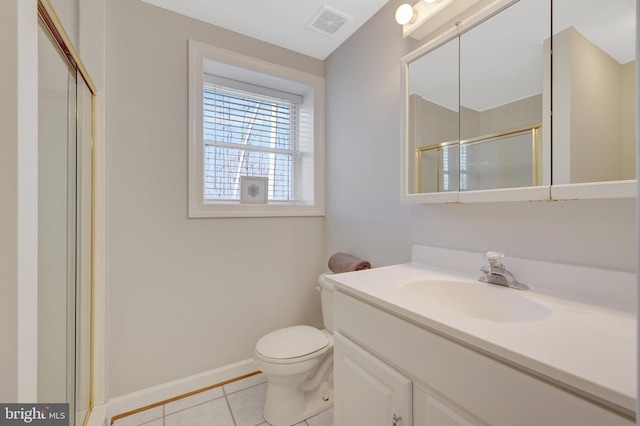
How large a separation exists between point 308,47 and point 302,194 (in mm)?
1092

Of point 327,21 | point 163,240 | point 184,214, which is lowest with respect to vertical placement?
point 163,240

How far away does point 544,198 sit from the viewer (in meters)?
0.85

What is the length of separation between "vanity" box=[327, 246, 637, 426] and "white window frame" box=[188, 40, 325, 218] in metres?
1.00

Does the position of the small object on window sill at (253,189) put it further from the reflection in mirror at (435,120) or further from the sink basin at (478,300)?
the sink basin at (478,300)

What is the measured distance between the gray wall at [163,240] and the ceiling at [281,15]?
70 millimetres

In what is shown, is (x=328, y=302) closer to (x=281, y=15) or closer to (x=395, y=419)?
(x=395, y=419)

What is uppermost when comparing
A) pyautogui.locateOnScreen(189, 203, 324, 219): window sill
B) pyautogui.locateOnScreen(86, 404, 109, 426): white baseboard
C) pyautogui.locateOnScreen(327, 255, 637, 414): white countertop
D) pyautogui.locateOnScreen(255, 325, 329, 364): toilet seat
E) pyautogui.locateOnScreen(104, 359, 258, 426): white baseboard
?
pyautogui.locateOnScreen(189, 203, 324, 219): window sill

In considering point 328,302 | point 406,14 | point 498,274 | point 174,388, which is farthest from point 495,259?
point 174,388

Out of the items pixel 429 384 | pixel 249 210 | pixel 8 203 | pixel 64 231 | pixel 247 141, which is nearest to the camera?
pixel 8 203

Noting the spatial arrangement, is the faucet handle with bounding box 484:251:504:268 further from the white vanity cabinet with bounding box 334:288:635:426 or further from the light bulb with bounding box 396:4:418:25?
the light bulb with bounding box 396:4:418:25

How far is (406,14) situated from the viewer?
127 centimetres

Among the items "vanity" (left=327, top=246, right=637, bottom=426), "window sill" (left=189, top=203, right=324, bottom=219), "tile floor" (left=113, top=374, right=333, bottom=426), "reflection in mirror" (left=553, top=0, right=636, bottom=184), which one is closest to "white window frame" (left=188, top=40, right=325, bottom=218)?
"window sill" (left=189, top=203, right=324, bottom=219)

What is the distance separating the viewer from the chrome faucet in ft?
3.04

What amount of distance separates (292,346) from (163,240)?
977 mm
